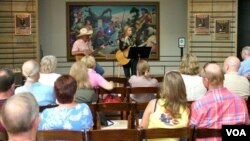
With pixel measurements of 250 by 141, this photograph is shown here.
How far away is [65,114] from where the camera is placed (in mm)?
3957

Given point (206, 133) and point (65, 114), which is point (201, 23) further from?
point (206, 133)

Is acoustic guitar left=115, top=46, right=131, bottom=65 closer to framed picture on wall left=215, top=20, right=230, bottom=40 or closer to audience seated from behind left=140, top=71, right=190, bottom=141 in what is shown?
framed picture on wall left=215, top=20, right=230, bottom=40

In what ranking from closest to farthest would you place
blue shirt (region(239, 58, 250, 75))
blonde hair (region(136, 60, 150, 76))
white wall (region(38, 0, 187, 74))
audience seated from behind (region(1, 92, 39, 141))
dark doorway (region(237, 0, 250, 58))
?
audience seated from behind (region(1, 92, 39, 141))
blonde hair (region(136, 60, 150, 76))
blue shirt (region(239, 58, 250, 75))
dark doorway (region(237, 0, 250, 58))
white wall (region(38, 0, 187, 74))

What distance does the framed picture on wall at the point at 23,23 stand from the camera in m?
12.8

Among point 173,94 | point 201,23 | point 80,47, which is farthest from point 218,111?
point 201,23

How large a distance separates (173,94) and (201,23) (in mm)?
9460

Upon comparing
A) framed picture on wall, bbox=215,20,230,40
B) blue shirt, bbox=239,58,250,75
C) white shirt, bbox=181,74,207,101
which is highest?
framed picture on wall, bbox=215,20,230,40

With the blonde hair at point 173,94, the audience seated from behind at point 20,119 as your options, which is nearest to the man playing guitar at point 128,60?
the blonde hair at point 173,94

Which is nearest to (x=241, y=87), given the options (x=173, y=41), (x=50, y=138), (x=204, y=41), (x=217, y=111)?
(x=217, y=111)

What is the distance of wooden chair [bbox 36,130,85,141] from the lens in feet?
10.9

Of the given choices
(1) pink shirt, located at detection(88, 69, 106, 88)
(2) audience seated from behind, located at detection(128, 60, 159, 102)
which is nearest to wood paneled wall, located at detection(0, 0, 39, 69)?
(2) audience seated from behind, located at detection(128, 60, 159, 102)

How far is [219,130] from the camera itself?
3469 millimetres

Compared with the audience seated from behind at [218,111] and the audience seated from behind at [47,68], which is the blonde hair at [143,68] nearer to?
the audience seated from behind at [47,68]

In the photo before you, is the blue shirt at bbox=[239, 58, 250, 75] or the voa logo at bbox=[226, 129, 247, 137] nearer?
the voa logo at bbox=[226, 129, 247, 137]
